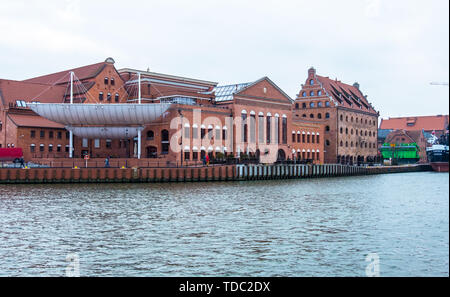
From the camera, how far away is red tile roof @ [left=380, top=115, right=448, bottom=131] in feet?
471

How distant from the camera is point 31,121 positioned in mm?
66562

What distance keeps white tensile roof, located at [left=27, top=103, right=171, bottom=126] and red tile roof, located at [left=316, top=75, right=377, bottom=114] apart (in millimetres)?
49486

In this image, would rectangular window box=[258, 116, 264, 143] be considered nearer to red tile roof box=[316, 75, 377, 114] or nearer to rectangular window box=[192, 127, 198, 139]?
rectangular window box=[192, 127, 198, 139]

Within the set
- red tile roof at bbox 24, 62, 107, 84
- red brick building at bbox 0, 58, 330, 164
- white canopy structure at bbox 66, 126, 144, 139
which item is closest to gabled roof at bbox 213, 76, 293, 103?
red brick building at bbox 0, 58, 330, 164

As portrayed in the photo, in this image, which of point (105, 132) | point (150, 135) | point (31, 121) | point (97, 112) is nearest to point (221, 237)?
point (97, 112)

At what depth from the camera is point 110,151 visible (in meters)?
74.0

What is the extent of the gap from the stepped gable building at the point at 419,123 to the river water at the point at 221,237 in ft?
386

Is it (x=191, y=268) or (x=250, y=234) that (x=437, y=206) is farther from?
(x=191, y=268)

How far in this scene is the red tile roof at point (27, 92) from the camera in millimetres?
67938

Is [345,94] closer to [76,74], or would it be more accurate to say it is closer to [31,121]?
[76,74]

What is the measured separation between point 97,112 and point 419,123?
114 m

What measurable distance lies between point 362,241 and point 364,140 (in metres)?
98.3

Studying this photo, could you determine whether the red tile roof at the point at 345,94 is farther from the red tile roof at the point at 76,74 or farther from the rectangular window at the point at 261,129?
the red tile roof at the point at 76,74

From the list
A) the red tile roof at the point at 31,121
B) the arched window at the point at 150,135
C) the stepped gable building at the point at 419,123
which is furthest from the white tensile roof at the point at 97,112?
the stepped gable building at the point at 419,123
